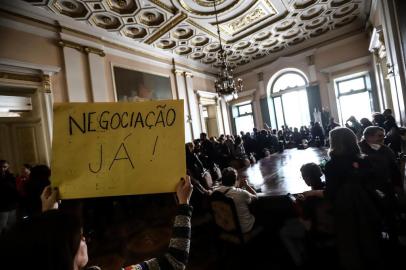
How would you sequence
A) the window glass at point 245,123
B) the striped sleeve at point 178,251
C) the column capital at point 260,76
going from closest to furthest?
the striped sleeve at point 178,251
the column capital at point 260,76
the window glass at point 245,123

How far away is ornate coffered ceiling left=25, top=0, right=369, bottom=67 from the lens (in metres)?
6.85

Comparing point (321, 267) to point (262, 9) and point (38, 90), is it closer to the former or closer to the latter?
point (38, 90)

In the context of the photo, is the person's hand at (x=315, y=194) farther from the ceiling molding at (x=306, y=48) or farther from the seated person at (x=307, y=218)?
the ceiling molding at (x=306, y=48)

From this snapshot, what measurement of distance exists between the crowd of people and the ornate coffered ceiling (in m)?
5.48

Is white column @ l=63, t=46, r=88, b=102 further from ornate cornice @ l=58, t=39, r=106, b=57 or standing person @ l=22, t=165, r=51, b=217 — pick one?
standing person @ l=22, t=165, r=51, b=217

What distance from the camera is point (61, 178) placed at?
3.02 ft

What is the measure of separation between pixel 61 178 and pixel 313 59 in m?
12.9

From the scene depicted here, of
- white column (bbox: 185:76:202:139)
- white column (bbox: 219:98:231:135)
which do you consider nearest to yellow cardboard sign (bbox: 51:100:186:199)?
white column (bbox: 185:76:202:139)

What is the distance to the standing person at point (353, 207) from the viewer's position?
187cm

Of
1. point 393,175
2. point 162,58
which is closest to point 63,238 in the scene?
point 393,175

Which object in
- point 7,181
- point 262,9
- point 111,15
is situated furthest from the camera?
point 262,9

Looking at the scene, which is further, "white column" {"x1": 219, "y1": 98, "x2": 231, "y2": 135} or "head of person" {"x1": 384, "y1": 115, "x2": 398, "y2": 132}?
"white column" {"x1": 219, "y1": 98, "x2": 231, "y2": 135}

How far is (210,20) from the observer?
8.37m

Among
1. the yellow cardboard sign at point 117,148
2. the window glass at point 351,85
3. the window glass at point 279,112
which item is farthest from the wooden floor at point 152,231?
the window glass at point 279,112
